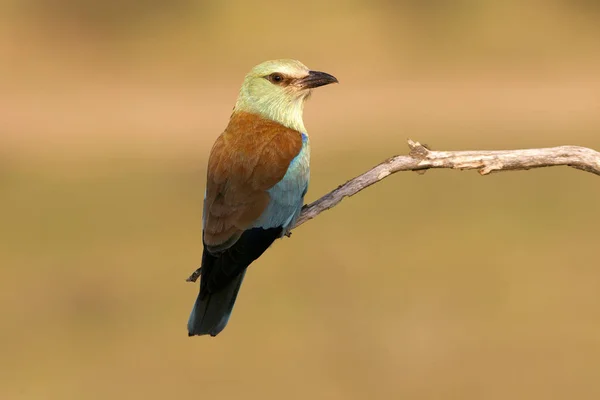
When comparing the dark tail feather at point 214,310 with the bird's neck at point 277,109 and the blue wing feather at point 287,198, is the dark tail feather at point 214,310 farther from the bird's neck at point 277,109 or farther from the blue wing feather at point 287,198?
the bird's neck at point 277,109

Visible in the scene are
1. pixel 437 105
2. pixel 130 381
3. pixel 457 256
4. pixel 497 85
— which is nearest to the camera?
pixel 130 381

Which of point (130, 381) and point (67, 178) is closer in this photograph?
point (130, 381)

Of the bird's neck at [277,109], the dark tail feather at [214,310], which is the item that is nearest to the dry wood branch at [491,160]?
the dark tail feather at [214,310]

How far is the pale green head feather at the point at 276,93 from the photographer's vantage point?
5.44 m

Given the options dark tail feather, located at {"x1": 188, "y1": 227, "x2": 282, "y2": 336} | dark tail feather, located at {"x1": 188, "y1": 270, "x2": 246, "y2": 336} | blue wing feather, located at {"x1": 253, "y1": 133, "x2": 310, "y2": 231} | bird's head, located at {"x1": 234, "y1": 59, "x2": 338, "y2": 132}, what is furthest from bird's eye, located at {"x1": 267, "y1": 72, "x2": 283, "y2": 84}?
dark tail feather, located at {"x1": 188, "y1": 270, "x2": 246, "y2": 336}

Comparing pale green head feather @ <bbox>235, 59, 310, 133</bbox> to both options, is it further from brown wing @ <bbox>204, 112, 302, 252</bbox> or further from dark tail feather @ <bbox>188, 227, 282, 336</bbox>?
dark tail feather @ <bbox>188, 227, 282, 336</bbox>

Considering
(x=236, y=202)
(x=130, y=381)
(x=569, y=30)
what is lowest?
(x=130, y=381)

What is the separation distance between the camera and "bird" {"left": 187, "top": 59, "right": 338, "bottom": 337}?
477 centimetres

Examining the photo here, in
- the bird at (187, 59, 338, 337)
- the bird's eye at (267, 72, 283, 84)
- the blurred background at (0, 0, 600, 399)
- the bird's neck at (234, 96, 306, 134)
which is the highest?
the bird's eye at (267, 72, 283, 84)

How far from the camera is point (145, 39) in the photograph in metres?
22.4

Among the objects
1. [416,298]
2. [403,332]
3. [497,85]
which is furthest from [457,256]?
[497,85]

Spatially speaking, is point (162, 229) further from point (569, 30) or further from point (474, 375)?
point (569, 30)

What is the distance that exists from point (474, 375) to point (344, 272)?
1.84m

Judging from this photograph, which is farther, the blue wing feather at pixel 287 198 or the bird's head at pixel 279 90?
the bird's head at pixel 279 90
